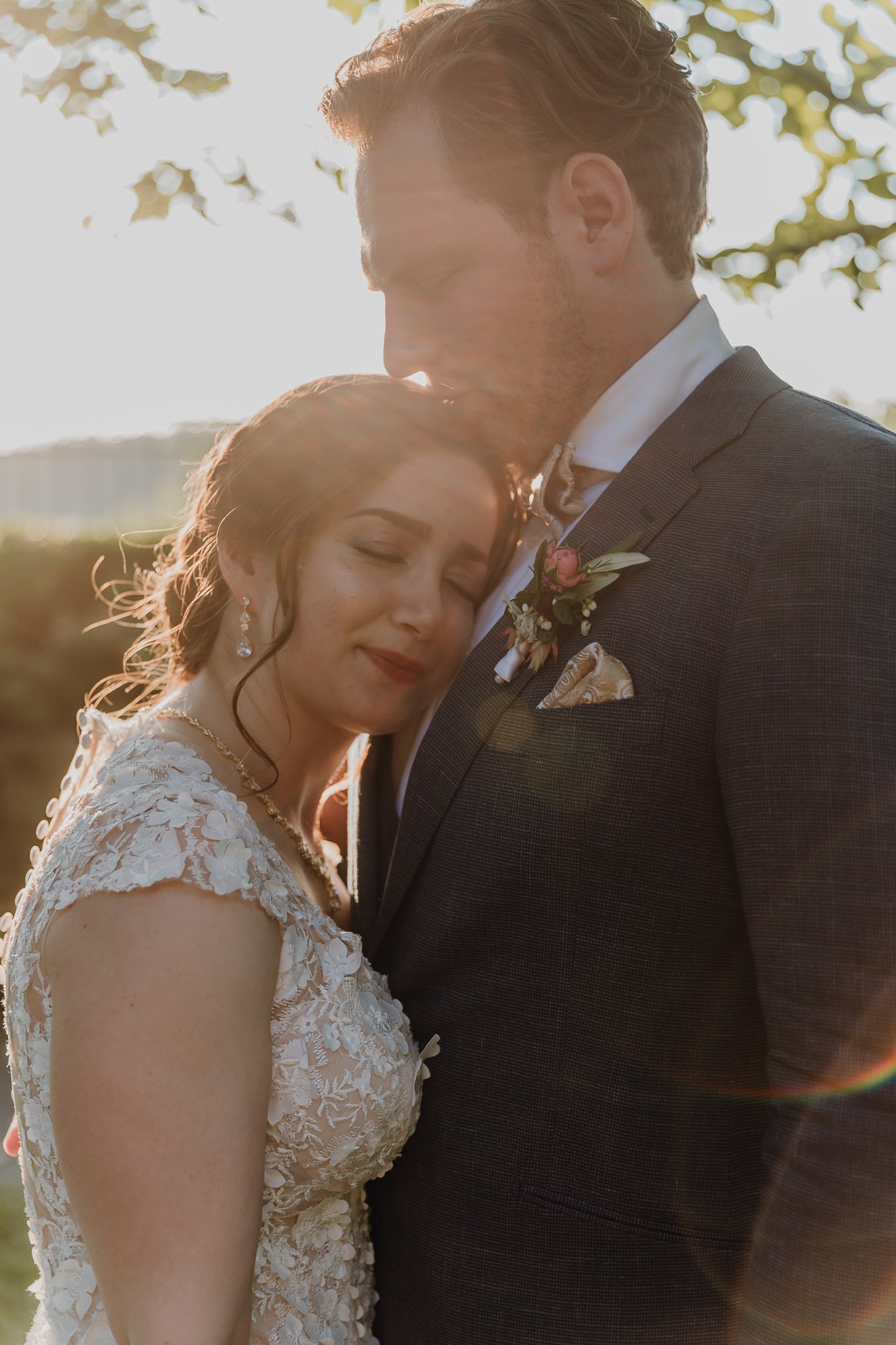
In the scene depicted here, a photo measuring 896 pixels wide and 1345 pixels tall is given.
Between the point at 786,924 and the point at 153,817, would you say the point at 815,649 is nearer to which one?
the point at 786,924

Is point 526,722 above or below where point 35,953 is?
above

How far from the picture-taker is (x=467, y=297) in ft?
8.25

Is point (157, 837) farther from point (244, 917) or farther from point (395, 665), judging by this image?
point (395, 665)

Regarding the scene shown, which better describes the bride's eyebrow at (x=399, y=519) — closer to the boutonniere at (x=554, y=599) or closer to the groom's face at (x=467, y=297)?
the groom's face at (x=467, y=297)

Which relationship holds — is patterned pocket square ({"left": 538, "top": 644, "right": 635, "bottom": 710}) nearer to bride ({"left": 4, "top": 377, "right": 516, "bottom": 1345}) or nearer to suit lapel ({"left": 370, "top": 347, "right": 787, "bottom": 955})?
suit lapel ({"left": 370, "top": 347, "right": 787, "bottom": 955})

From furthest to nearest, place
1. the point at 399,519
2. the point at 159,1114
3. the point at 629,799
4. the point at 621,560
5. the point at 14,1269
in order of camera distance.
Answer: the point at 14,1269 → the point at 399,519 → the point at 621,560 → the point at 629,799 → the point at 159,1114

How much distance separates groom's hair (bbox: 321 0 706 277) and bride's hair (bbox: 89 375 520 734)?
479 millimetres

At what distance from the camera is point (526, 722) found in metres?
2.11

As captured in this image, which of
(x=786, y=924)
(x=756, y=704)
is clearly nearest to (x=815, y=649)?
(x=756, y=704)

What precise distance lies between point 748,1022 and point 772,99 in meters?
3.42

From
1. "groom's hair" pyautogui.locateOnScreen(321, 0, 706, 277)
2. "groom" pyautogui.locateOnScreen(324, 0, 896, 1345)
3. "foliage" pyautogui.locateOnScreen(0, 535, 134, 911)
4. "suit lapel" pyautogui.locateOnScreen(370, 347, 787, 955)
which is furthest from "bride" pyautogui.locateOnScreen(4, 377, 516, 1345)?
"foliage" pyautogui.locateOnScreen(0, 535, 134, 911)

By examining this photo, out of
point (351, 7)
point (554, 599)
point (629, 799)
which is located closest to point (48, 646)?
point (351, 7)

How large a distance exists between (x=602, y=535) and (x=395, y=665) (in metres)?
0.62

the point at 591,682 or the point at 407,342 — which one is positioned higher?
the point at 407,342
